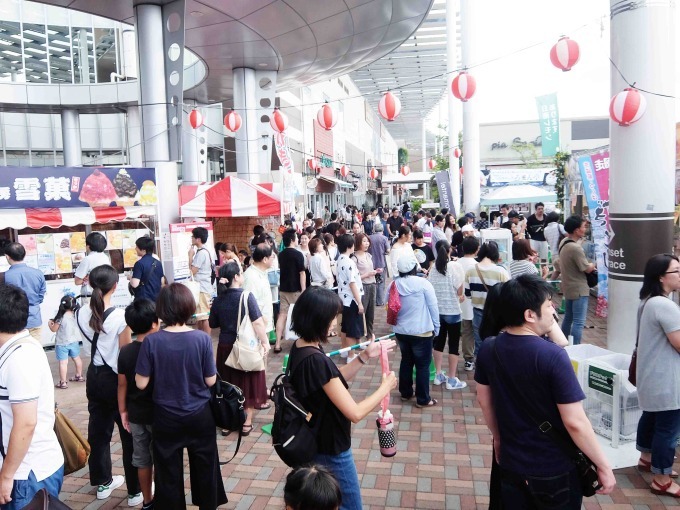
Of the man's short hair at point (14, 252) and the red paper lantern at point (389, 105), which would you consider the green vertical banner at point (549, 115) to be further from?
the man's short hair at point (14, 252)

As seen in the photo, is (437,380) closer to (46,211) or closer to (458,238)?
(458,238)

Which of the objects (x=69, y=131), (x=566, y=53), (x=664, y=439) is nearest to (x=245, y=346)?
(x=664, y=439)

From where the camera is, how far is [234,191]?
918 centimetres

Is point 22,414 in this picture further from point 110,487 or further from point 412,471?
point 412,471

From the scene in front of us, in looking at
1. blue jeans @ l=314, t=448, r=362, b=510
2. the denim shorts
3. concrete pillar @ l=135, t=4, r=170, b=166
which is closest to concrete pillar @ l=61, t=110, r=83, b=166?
concrete pillar @ l=135, t=4, r=170, b=166

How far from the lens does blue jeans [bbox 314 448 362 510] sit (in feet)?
7.70

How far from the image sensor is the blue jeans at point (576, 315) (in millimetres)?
6012

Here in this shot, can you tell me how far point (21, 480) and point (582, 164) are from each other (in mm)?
8320

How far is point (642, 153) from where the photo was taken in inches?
176

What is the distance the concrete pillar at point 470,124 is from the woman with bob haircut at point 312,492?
14.7 meters

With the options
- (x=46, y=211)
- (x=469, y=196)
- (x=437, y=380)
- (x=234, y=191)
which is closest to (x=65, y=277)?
(x=46, y=211)

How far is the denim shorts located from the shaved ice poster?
2447 mm

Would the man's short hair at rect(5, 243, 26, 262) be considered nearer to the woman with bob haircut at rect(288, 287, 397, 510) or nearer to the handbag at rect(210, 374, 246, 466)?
the handbag at rect(210, 374, 246, 466)

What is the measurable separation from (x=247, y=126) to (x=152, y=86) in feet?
17.7
